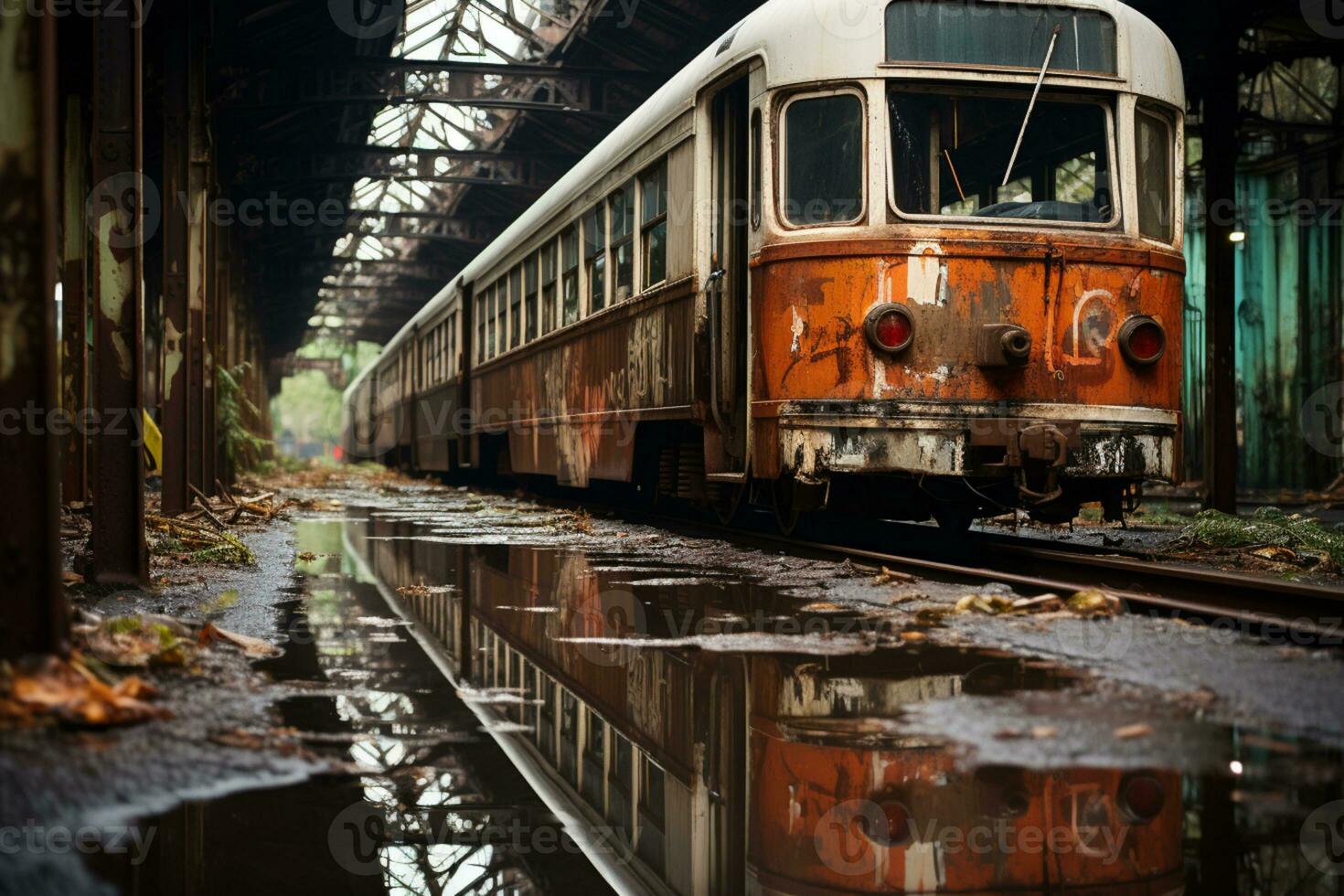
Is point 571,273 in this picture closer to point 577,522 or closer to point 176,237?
point 577,522

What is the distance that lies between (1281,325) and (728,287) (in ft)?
46.5

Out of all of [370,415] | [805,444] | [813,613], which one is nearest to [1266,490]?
[805,444]

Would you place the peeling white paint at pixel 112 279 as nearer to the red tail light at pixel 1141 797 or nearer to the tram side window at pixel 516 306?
the red tail light at pixel 1141 797

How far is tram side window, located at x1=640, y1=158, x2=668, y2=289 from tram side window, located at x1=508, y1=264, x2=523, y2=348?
5621 millimetres

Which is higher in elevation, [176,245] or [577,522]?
[176,245]

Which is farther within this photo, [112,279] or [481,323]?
[481,323]

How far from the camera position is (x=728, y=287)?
8.91 m

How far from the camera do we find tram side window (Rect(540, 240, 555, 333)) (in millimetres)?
14195

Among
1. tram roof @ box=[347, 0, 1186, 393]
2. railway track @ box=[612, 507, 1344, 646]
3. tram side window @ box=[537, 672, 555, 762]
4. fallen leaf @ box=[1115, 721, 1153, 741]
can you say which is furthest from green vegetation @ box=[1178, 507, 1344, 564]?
tram side window @ box=[537, 672, 555, 762]

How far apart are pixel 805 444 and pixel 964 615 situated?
7.31ft

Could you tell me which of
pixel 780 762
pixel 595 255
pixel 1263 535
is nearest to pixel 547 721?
pixel 780 762

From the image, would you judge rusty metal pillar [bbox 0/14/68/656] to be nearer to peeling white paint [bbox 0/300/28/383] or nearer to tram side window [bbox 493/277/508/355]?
peeling white paint [bbox 0/300/28/383]

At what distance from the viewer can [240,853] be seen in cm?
271

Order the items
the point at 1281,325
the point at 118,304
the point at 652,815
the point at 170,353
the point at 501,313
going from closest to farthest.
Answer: the point at 652,815, the point at 118,304, the point at 170,353, the point at 501,313, the point at 1281,325
